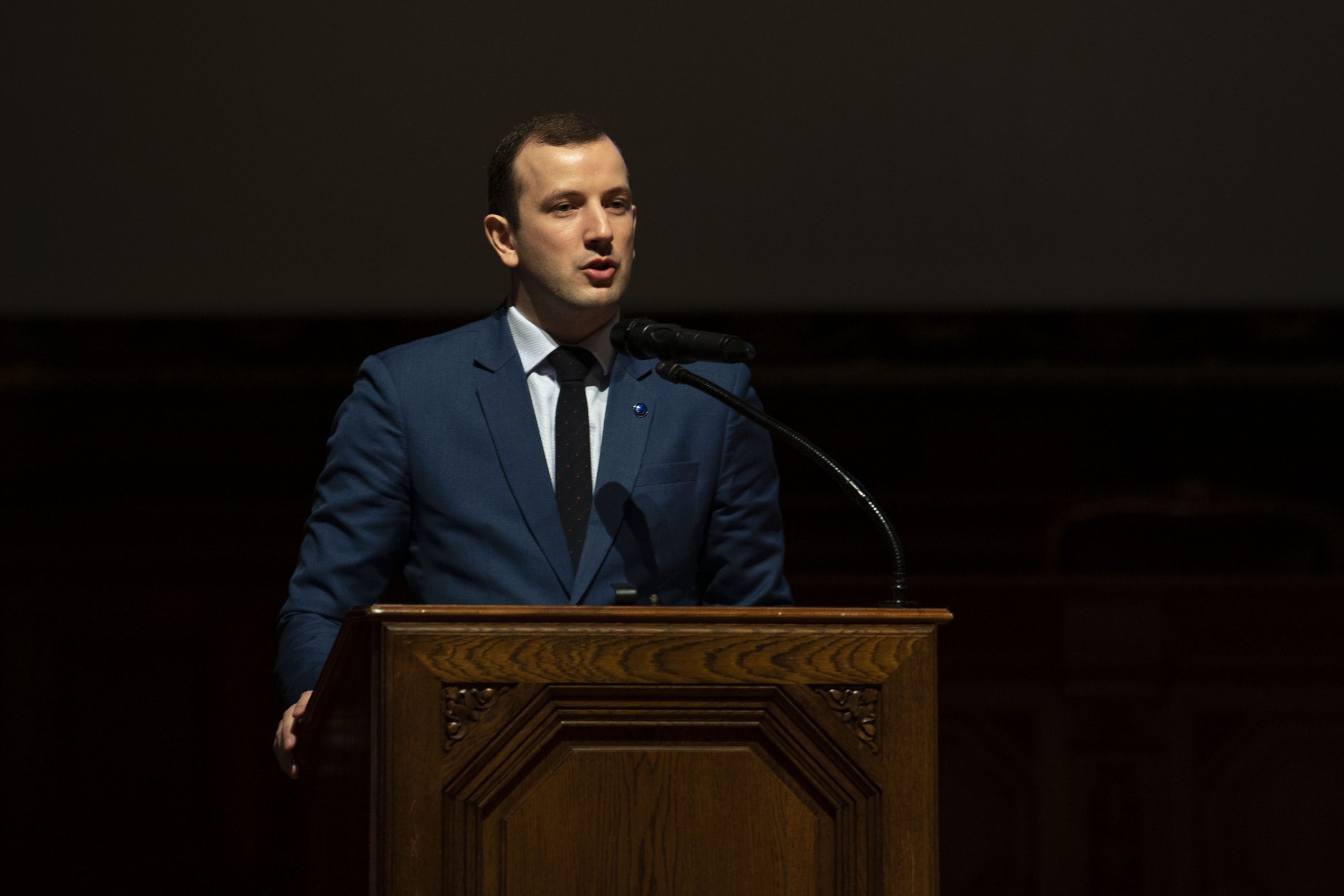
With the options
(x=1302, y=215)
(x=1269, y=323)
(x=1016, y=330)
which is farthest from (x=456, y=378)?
(x=1269, y=323)

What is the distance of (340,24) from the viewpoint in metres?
3.55

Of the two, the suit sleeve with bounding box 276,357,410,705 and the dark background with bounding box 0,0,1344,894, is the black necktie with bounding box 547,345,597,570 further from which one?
the dark background with bounding box 0,0,1344,894

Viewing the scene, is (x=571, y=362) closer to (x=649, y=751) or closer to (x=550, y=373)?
(x=550, y=373)

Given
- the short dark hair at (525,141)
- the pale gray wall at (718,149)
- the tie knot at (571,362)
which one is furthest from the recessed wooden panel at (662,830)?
the pale gray wall at (718,149)

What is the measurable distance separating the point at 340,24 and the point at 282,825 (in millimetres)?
1761

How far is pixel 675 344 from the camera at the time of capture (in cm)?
144

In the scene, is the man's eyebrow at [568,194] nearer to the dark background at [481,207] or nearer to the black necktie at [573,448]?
the black necktie at [573,448]

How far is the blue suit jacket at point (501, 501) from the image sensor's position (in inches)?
64.6

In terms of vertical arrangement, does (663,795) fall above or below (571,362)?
below

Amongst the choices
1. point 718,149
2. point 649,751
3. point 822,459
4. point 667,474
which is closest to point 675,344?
point 822,459

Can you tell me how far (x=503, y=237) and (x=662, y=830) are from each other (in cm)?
78

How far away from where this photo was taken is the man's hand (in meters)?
1.47

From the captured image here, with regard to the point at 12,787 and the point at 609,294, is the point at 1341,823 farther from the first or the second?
the point at 12,787

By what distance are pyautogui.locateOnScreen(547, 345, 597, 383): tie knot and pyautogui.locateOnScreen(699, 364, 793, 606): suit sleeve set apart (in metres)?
0.16
